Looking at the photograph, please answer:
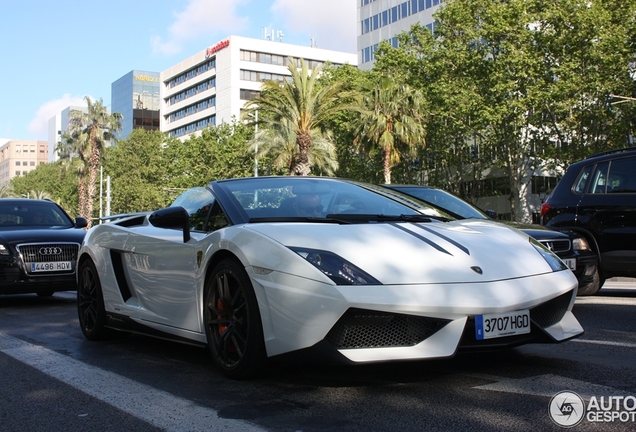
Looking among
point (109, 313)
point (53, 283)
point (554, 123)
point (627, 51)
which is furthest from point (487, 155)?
point (109, 313)

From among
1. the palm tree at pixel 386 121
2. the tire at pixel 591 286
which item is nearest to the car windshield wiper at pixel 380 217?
the tire at pixel 591 286

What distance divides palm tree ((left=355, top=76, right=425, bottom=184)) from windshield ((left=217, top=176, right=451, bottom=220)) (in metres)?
32.5

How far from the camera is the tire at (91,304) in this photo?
621cm

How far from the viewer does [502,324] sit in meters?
3.80

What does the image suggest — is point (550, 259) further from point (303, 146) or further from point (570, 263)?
point (303, 146)

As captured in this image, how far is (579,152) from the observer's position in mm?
41781

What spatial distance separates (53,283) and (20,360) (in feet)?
15.4

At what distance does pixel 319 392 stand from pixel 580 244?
549 cm

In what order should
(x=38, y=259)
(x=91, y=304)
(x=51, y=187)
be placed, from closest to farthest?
(x=91, y=304)
(x=38, y=259)
(x=51, y=187)

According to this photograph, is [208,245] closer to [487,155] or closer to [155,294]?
[155,294]

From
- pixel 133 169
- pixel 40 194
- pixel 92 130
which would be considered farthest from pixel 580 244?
pixel 40 194

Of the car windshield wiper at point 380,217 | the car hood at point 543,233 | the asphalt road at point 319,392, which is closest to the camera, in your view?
the asphalt road at point 319,392

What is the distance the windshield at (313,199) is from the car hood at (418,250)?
1.04 ft

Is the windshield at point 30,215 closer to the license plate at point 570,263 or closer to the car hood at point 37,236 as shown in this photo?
the car hood at point 37,236
